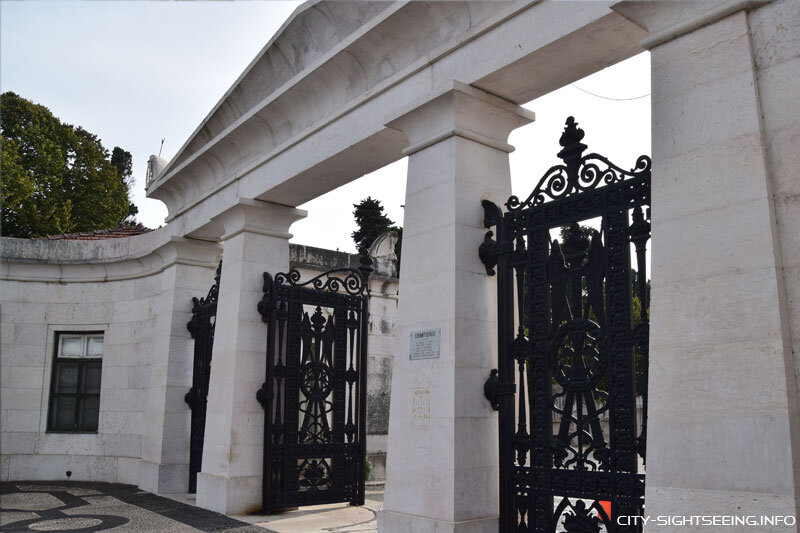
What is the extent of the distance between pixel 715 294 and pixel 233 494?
6.65 metres

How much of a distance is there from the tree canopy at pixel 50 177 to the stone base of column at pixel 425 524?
2208 centimetres

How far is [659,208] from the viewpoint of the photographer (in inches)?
176

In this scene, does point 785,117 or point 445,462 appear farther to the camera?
point 445,462

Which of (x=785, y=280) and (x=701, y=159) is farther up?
(x=701, y=159)

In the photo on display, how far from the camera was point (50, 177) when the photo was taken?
90.3ft

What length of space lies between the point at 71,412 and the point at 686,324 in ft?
39.5

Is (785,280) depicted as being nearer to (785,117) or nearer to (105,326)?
(785,117)

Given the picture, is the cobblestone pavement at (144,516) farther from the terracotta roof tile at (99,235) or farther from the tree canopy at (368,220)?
the tree canopy at (368,220)

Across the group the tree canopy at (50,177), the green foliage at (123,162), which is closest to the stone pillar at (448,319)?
the tree canopy at (50,177)

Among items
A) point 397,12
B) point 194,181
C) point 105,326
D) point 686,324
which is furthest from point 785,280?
point 105,326

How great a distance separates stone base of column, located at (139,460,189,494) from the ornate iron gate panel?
0.21 meters

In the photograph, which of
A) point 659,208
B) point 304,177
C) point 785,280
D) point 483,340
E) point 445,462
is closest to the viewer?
point 785,280

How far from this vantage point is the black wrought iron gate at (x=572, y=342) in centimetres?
505

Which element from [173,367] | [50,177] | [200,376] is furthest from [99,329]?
[50,177]
